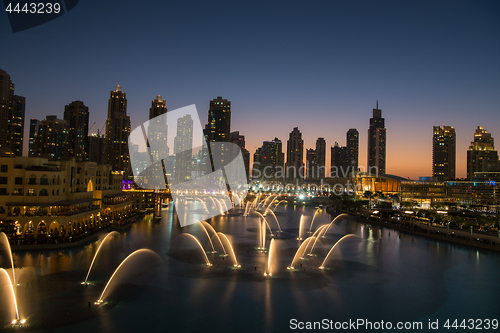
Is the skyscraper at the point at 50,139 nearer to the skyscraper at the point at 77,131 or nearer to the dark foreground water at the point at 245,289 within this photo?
the skyscraper at the point at 77,131

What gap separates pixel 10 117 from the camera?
139250mm

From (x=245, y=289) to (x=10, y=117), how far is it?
513 feet

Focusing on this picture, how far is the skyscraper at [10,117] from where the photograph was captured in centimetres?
12756

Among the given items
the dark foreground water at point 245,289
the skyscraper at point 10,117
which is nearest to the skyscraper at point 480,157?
the dark foreground water at point 245,289

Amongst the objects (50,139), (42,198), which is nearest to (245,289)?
(42,198)

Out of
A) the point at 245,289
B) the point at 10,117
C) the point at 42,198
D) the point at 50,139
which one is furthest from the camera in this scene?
the point at 50,139

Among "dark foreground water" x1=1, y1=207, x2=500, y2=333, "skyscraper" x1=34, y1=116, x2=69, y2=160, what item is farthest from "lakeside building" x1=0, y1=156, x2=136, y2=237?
"skyscraper" x1=34, y1=116, x2=69, y2=160

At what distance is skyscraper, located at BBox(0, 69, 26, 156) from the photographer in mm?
127562

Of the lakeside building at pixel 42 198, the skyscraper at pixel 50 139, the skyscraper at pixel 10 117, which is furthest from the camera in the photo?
the skyscraper at pixel 50 139

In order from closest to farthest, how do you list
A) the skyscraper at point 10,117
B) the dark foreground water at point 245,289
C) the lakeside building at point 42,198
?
the dark foreground water at point 245,289, the lakeside building at point 42,198, the skyscraper at point 10,117

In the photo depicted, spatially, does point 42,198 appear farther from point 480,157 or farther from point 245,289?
point 480,157

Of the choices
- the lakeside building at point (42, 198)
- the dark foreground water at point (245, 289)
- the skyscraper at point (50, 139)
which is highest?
the skyscraper at point (50, 139)

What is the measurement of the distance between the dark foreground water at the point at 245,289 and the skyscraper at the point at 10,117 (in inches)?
4736

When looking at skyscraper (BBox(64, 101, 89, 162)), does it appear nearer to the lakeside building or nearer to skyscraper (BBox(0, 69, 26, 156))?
skyscraper (BBox(0, 69, 26, 156))
